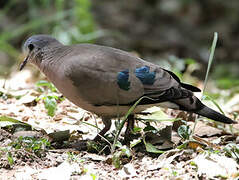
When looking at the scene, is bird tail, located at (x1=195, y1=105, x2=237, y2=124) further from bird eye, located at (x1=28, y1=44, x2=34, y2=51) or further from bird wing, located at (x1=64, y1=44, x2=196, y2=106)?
bird eye, located at (x1=28, y1=44, x2=34, y2=51)

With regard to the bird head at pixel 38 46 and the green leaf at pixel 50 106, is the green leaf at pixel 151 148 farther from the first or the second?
the bird head at pixel 38 46

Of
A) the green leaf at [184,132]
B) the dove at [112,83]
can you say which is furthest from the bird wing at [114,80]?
the green leaf at [184,132]

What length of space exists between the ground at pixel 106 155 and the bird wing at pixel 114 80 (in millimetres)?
273

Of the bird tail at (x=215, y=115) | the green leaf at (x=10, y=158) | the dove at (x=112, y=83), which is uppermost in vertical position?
the dove at (x=112, y=83)

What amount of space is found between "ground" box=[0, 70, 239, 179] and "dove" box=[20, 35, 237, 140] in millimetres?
216

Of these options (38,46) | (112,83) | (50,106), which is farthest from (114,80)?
(38,46)

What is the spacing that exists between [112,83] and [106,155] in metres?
0.56

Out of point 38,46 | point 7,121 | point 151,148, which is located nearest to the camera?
point 151,148

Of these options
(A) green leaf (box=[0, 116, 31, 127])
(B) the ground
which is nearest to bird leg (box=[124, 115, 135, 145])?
(B) the ground

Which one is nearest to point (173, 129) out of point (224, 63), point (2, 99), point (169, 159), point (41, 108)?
point (169, 159)

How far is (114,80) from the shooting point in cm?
338

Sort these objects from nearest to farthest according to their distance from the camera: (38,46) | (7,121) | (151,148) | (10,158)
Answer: (10,158), (151,148), (7,121), (38,46)

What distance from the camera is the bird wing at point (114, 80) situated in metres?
3.38

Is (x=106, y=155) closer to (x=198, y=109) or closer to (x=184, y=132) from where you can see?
(x=184, y=132)
